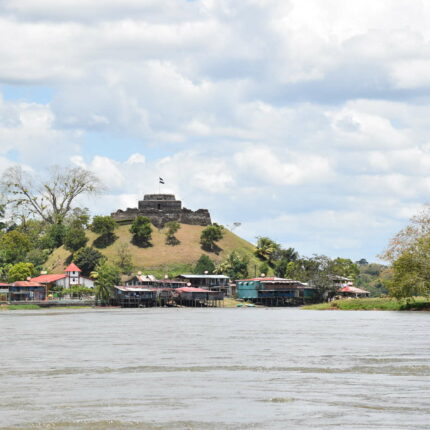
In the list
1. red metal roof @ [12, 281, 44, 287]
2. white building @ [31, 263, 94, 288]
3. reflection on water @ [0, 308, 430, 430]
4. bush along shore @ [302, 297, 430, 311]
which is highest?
white building @ [31, 263, 94, 288]

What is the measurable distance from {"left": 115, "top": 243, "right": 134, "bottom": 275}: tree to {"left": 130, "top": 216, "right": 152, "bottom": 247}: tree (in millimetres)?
7380

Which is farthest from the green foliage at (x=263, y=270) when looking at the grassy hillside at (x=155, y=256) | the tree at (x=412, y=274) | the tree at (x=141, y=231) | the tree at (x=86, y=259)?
the tree at (x=412, y=274)

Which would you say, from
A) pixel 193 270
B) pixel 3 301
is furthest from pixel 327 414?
pixel 193 270

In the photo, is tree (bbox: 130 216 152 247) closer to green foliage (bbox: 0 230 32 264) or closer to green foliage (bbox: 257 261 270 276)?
green foliage (bbox: 0 230 32 264)

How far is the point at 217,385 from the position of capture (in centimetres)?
2500

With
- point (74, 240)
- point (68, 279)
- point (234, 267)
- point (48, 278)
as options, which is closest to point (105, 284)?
point (68, 279)

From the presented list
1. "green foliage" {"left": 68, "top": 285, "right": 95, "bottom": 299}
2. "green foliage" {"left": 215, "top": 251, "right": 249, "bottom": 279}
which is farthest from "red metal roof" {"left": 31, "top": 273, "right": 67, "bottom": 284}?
"green foliage" {"left": 215, "top": 251, "right": 249, "bottom": 279}

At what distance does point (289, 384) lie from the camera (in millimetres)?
25156

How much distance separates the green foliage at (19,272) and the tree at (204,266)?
38736mm

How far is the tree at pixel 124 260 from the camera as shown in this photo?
17920 centimetres

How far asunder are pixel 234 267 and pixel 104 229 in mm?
31942

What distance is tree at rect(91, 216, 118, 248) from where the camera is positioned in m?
191

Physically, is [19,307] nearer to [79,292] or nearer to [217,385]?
[79,292]

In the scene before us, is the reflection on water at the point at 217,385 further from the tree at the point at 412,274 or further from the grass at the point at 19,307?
the grass at the point at 19,307
